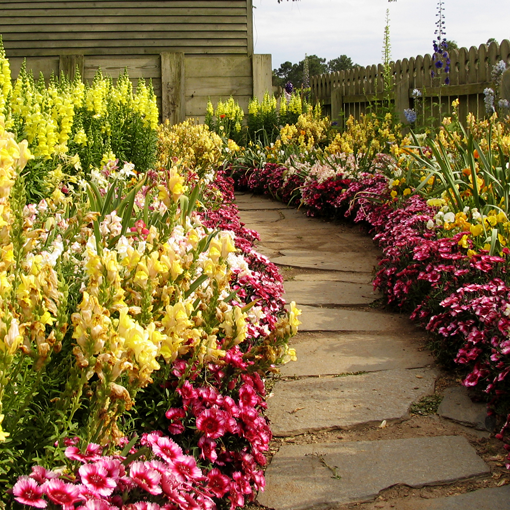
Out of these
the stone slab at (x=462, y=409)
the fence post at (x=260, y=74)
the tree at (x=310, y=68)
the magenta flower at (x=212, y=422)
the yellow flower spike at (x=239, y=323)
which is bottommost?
the stone slab at (x=462, y=409)

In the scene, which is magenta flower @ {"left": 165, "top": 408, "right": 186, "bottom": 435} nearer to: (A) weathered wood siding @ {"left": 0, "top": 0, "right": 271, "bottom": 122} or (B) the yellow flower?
(B) the yellow flower

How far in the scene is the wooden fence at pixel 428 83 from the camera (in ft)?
27.5

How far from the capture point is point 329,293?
13.8 ft

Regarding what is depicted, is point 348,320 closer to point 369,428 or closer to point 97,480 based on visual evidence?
point 369,428

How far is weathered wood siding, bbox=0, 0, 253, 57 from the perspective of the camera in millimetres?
12688

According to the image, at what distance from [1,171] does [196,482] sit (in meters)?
0.94

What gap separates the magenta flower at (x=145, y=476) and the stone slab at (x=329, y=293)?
8.45 ft

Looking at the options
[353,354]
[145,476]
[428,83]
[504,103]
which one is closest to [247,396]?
[145,476]

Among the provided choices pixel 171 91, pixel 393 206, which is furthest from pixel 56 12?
pixel 393 206

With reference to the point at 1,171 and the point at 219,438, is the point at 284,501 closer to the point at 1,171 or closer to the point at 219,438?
the point at 219,438

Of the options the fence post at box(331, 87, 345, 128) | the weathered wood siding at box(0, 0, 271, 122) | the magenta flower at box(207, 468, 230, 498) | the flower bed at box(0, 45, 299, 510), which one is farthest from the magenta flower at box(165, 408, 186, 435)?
the weathered wood siding at box(0, 0, 271, 122)

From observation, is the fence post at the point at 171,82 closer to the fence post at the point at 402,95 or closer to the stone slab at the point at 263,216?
the fence post at the point at 402,95

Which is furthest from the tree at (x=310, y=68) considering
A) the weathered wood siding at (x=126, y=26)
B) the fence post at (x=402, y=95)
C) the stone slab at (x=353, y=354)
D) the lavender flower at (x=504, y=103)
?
the stone slab at (x=353, y=354)

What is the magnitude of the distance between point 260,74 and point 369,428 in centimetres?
1059
